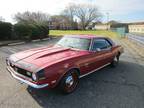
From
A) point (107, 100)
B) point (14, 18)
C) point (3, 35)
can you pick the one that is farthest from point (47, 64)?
point (14, 18)

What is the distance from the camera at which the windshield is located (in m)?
4.82

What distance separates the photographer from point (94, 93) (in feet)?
13.1

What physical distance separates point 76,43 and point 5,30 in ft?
41.8

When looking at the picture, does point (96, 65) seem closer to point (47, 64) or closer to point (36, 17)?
point (47, 64)

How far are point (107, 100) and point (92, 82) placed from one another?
1137 mm

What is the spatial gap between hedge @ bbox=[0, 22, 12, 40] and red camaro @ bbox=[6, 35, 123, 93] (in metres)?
11.9

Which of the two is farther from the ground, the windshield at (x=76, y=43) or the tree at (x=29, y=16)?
the tree at (x=29, y=16)

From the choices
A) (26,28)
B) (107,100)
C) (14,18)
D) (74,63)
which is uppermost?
(14,18)

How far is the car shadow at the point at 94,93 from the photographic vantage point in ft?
11.4

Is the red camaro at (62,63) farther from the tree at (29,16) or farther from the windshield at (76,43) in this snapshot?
the tree at (29,16)

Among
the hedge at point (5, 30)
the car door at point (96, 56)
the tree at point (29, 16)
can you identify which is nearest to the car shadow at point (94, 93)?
the car door at point (96, 56)

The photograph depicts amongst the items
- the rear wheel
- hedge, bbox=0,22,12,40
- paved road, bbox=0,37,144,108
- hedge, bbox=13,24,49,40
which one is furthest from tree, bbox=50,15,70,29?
the rear wheel

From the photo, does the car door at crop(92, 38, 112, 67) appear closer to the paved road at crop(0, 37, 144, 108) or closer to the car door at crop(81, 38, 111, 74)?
the car door at crop(81, 38, 111, 74)

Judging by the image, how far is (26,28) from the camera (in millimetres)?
17344
